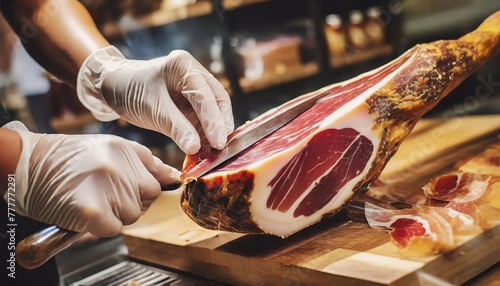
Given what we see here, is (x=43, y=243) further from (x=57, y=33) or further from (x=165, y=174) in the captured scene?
(x=57, y=33)

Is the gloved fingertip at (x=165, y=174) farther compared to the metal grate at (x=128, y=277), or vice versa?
the metal grate at (x=128, y=277)

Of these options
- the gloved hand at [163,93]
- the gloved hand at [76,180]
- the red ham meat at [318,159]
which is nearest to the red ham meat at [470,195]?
the red ham meat at [318,159]

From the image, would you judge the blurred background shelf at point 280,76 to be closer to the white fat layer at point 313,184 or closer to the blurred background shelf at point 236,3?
the blurred background shelf at point 236,3

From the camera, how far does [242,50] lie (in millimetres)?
3943

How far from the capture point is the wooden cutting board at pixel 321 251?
1.56 meters

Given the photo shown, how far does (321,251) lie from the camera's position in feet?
5.71

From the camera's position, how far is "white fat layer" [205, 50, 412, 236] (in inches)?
67.8

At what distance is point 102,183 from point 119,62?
1.36 feet

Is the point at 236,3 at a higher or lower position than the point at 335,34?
higher

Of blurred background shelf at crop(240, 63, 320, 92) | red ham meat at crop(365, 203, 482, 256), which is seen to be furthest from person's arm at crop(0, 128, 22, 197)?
blurred background shelf at crop(240, 63, 320, 92)

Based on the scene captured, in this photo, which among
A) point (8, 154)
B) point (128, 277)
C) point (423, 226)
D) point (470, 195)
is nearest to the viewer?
point (8, 154)

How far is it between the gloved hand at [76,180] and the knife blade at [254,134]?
18cm

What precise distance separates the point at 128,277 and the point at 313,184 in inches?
30.7

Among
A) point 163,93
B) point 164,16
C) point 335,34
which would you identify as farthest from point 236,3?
point 163,93
